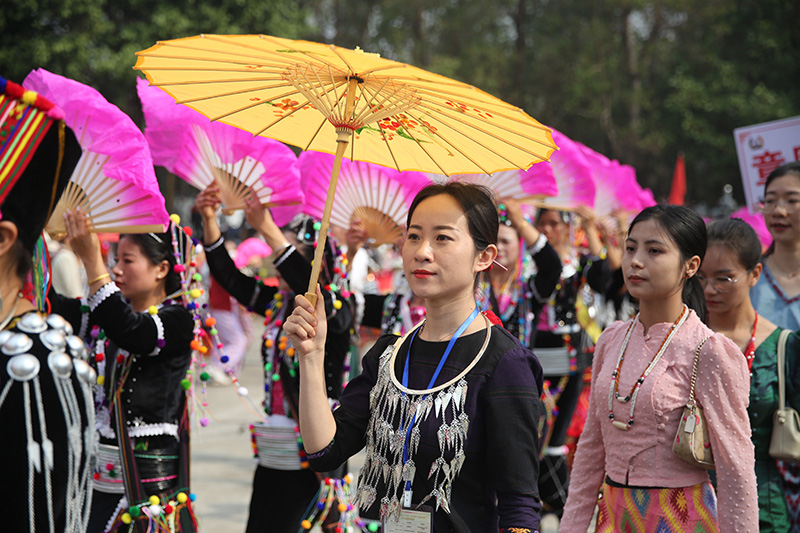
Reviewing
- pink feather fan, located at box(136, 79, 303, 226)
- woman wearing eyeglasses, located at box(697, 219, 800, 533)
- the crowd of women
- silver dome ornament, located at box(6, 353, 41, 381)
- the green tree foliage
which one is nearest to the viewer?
silver dome ornament, located at box(6, 353, 41, 381)

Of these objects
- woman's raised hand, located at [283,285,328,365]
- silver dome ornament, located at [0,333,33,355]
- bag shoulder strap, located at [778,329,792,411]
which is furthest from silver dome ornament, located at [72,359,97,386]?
bag shoulder strap, located at [778,329,792,411]

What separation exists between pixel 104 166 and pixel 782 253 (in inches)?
118

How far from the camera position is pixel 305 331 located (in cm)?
231

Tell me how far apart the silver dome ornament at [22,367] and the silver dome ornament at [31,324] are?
2.8 inches

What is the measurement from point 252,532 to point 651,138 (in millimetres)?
22602

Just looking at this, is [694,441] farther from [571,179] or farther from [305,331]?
[571,179]

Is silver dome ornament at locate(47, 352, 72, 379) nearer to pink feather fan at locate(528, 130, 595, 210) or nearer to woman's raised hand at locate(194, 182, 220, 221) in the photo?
woman's raised hand at locate(194, 182, 220, 221)

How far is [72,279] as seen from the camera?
667cm

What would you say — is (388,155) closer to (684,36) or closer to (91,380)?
(91,380)

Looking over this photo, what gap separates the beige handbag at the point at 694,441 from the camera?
109 inches

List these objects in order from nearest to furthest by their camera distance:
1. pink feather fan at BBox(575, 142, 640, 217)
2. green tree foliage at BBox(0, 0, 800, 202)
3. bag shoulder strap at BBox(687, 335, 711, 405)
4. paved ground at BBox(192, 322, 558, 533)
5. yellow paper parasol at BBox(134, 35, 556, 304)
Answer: yellow paper parasol at BBox(134, 35, 556, 304) → bag shoulder strap at BBox(687, 335, 711, 405) → paved ground at BBox(192, 322, 558, 533) → pink feather fan at BBox(575, 142, 640, 217) → green tree foliage at BBox(0, 0, 800, 202)

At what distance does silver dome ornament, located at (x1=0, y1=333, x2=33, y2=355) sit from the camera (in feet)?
6.21

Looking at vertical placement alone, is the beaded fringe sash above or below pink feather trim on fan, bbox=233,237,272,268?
below

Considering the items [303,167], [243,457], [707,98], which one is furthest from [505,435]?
[707,98]
